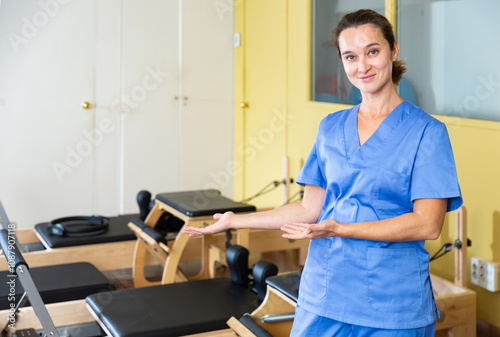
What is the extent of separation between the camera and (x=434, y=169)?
4.04 feet

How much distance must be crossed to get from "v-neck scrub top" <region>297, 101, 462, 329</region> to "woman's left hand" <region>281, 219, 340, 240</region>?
0.14 meters

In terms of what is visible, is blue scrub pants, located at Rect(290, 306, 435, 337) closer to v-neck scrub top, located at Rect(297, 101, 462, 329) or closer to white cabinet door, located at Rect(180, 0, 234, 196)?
v-neck scrub top, located at Rect(297, 101, 462, 329)

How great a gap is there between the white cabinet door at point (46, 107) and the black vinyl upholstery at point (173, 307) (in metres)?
2.23

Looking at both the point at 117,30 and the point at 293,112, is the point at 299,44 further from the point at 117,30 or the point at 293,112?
the point at 117,30

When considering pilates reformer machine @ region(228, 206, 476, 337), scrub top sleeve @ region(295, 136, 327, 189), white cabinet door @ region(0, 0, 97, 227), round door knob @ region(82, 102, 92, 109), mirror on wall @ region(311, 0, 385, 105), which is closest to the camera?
scrub top sleeve @ region(295, 136, 327, 189)

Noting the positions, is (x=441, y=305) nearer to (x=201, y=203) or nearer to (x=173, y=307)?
(x=173, y=307)

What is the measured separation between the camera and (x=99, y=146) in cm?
468

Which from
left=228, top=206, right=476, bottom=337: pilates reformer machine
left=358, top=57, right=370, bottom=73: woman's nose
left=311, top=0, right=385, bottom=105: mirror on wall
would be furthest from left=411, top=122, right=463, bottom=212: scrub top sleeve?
left=311, top=0, right=385, bottom=105: mirror on wall

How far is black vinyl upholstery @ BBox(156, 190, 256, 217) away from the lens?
307 centimetres

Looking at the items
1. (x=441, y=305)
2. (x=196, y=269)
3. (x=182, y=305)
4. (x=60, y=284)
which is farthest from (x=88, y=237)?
(x=441, y=305)

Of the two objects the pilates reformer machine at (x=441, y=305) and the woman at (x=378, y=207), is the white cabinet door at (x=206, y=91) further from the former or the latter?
the woman at (x=378, y=207)

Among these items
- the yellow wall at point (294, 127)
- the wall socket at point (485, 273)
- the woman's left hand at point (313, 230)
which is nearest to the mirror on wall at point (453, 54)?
the yellow wall at point (294, 127)

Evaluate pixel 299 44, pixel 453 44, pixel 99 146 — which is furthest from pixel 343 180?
pixel 99 146

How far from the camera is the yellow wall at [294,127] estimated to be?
276cm
